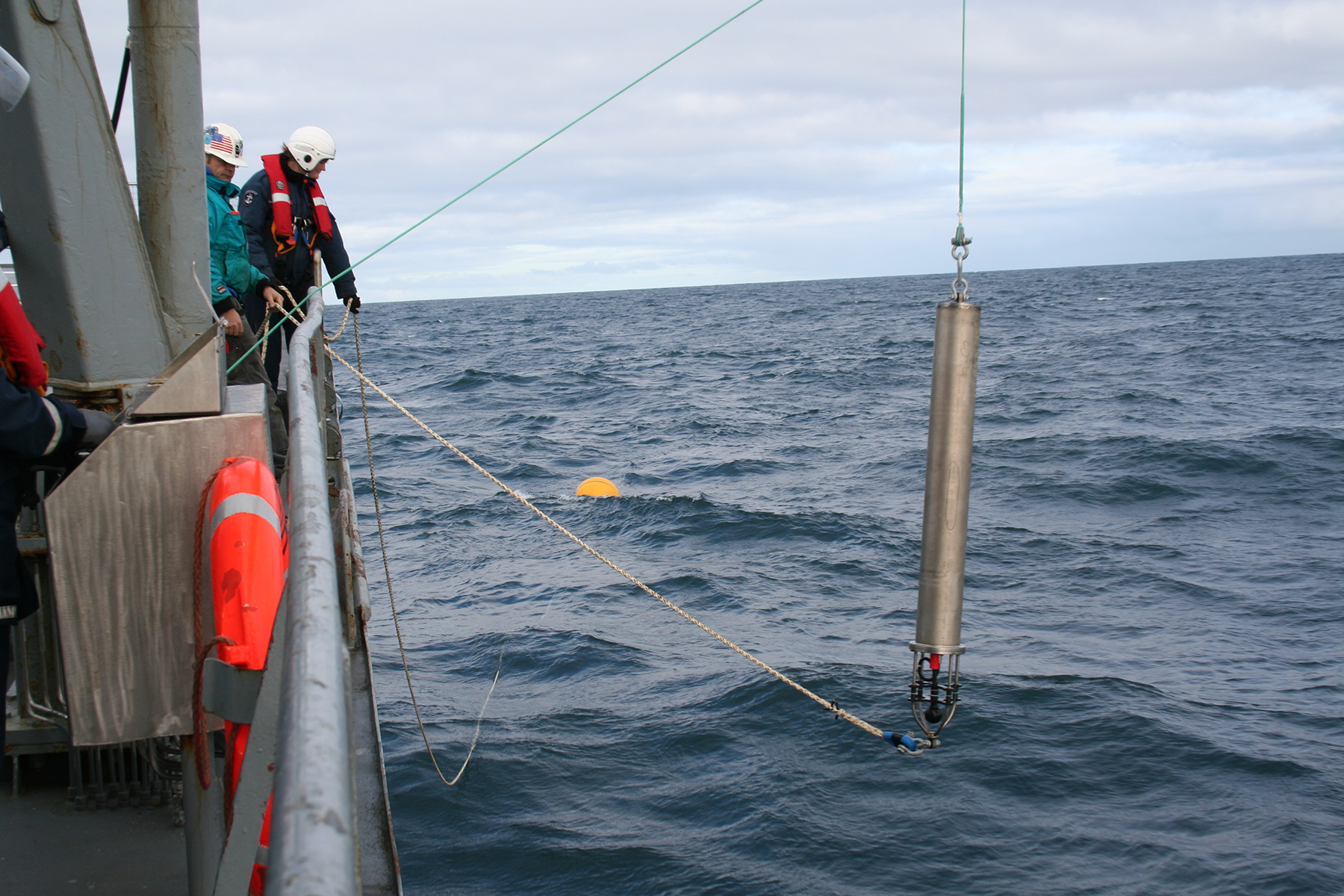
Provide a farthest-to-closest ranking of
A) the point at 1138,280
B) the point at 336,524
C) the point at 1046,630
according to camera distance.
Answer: the point at 1138,280 → the point at 1046,630 → the point at 336,524

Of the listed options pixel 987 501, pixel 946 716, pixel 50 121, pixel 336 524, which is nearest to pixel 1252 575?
pixel 987 501

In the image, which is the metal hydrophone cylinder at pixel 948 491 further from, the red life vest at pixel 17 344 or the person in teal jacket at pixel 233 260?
the person in teal jacket at pixel 233 260

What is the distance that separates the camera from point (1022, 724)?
21.7 feet

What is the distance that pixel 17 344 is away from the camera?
7.63ft

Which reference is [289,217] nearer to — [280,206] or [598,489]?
[280,206]

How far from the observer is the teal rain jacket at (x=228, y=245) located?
17.3ft

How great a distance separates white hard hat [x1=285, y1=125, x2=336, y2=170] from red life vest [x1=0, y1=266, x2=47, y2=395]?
13.2ft

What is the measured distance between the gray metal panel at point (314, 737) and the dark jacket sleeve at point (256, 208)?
5.24 metres

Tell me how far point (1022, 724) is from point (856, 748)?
1131mm

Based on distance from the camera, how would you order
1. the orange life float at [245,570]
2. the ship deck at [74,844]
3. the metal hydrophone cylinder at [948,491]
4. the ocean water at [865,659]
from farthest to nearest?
the ocean water at [865,659], the metal hydrophone cylinder at [948,491], the ship deck at [74,844], the orange life float at [245,570]

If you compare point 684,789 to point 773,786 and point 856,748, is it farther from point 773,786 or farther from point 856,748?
point 856,748

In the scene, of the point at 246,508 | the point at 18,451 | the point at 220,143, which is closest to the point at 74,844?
the point at 18,451

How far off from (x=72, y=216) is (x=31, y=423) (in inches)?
35.6

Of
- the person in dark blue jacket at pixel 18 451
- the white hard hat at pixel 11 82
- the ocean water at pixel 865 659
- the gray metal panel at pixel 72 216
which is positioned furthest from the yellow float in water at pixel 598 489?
the white hard hat at pixel 11 82
